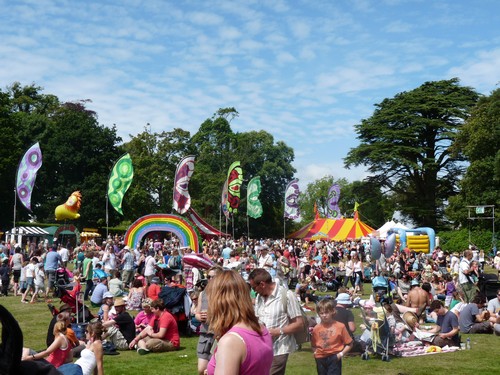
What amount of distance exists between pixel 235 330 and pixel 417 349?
28.8 feet

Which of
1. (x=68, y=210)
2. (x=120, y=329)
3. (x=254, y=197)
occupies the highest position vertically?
(x=254, y=197)

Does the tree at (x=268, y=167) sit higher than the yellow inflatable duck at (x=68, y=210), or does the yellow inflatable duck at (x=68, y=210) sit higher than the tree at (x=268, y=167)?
the tree at (x=268, y=167)

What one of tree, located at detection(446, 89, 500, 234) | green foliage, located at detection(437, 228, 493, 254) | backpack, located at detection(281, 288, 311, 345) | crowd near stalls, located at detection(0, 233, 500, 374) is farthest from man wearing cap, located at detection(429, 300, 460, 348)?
tree, located at detection(446, 89, 500, 234)

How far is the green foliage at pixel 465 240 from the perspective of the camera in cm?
3859

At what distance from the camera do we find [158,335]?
34.0 ft

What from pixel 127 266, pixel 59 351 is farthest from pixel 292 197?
pixel 59 351

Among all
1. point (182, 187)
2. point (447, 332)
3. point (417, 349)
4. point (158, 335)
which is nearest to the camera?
point (158, 335)

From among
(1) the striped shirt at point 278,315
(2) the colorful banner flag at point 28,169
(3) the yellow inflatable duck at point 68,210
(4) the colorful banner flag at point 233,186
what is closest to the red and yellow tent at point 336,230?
(4) the colorful banner flag at point 233,186

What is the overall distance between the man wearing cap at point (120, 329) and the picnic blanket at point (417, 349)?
4.50 meters

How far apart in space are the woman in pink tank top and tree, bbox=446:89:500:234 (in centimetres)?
3985

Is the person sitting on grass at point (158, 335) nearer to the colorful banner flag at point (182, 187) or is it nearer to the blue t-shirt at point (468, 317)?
the blue t-shirt at point (468, 317)

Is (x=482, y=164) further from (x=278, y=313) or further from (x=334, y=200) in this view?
(x=278, y=313)

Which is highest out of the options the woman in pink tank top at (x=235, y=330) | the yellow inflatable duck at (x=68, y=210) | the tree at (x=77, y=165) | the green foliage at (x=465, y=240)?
the tree at (x=77, y=165)

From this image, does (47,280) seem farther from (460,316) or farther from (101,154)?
(101,154)
